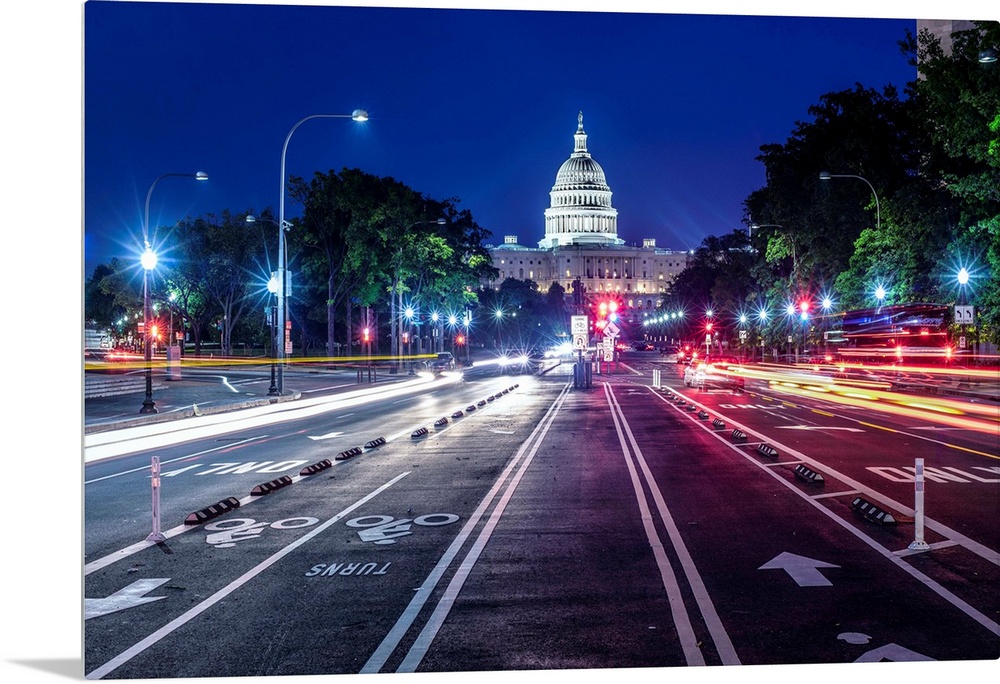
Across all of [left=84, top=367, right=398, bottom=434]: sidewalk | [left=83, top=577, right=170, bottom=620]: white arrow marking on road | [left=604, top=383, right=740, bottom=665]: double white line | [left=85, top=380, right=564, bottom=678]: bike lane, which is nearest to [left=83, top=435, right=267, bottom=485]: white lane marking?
[left=85, top=380, right=564, bottom=678]: bike lane

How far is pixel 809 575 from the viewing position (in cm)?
960

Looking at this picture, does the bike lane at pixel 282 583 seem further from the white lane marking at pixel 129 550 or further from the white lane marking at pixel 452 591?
the white lane marking at pixel 452 591

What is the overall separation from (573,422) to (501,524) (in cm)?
1561

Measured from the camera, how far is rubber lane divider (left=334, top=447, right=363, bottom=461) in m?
19.2

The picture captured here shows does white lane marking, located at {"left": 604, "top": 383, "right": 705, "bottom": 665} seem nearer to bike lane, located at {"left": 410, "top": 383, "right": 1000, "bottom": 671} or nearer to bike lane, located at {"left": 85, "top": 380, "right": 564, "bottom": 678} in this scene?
bike lane, located at {"left": 410, "top": 383, "right": 1000, "bottom": 671}

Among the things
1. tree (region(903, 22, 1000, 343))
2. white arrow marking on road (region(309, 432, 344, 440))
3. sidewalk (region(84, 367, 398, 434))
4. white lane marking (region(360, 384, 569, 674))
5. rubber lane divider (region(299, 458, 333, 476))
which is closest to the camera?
white lane marking (region(360, 384, 569, 674))

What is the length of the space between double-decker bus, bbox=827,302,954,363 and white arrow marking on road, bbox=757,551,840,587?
124 feet

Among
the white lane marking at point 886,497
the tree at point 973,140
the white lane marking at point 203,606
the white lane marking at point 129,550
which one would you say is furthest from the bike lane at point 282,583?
the tree at point 973,140

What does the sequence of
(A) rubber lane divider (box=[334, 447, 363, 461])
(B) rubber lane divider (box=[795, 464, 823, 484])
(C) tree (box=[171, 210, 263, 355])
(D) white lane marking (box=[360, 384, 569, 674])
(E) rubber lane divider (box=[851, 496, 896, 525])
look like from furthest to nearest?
(C) tree (box=[171, 210, 263, 355])
(A) rubber lane divider (box=[334, 447, 363, 461])
(B) rubber lane divider (box=[795, 464, 823, 484])
(E) rubber lane divider (box=[851, 496, 896, 525])
(D) white lane marking (box=[360, 384, 569, 674])

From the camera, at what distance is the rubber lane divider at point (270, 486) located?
14.8 meters

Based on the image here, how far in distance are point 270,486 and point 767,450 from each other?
10004 mm

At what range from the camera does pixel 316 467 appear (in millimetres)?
17406

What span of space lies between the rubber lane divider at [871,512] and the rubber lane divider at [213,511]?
28.5ft

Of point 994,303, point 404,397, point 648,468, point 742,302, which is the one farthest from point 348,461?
point 742,302
